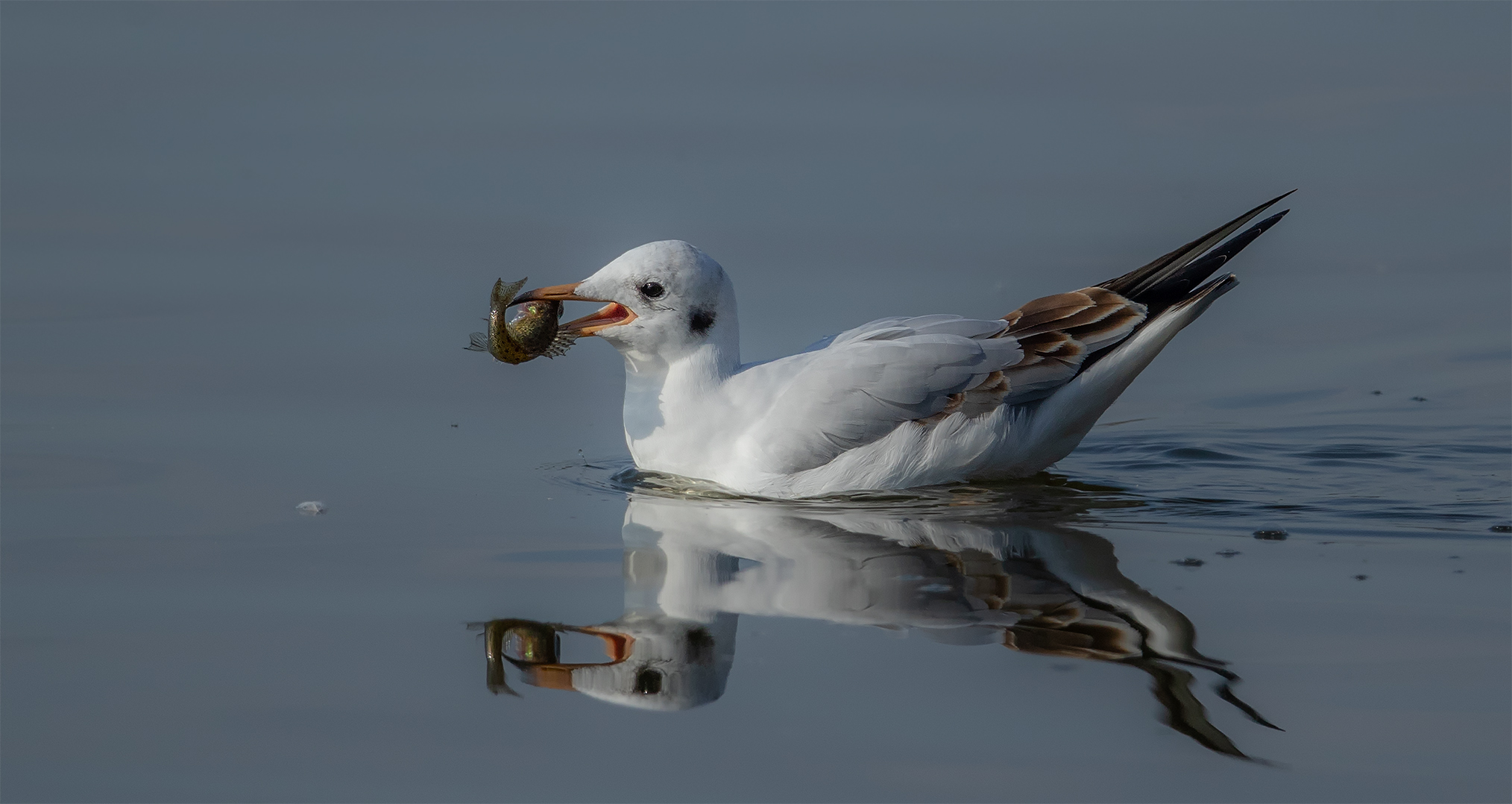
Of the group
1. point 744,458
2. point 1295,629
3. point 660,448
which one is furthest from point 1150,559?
point 660,448

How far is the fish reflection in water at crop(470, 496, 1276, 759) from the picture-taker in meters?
4.60

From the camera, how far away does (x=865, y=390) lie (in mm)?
6988

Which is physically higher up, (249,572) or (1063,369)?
(1063,369)

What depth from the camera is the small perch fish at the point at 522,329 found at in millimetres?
7402

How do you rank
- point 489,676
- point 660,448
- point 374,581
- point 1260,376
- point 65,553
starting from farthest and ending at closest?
point 1260,376
point 660,448
point 65,553
point 374,581
point 489,676

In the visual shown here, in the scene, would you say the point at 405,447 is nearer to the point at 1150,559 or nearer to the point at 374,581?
the point at 374,581

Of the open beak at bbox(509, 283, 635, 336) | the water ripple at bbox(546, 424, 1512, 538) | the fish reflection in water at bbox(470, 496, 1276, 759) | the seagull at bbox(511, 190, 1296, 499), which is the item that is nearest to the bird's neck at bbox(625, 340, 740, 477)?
the seagull at bbox(511, 190, 1296, 499)

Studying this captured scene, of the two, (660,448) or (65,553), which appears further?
(660,448)

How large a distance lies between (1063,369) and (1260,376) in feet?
8.98

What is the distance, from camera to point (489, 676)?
4684 mm

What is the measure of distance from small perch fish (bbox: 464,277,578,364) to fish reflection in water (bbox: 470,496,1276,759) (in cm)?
130

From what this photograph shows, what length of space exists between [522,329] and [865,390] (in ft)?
5.53

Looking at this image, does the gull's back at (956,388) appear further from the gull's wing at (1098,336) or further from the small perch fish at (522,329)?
the small perch fish at (522,329)

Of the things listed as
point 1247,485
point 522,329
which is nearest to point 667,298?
point 522,329
